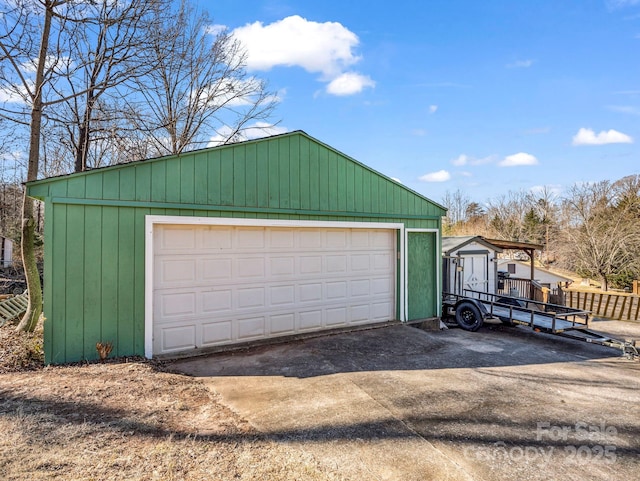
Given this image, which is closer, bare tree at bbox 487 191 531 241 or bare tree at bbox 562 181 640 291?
bare tree at bbox 562 181 640 291

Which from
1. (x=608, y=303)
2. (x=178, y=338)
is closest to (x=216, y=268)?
(x=178, y=338)

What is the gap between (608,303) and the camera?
13000 millimetres

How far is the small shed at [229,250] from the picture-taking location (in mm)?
4629

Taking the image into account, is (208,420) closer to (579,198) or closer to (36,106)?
(36,106)

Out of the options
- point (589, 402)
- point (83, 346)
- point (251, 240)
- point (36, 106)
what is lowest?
point (589, 402)

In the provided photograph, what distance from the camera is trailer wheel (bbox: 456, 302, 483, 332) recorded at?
8008mm

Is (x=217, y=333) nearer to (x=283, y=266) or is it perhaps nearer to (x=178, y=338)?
(x=178, y=338)

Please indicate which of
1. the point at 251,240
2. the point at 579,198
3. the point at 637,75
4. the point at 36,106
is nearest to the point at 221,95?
the point at 36,106

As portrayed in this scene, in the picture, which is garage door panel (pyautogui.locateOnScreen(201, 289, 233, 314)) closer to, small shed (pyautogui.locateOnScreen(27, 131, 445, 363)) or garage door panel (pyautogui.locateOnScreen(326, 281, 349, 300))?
small shed (pyautogui.locateOnScreen(27, 131, 445, 363))

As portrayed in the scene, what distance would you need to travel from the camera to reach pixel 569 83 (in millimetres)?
9828

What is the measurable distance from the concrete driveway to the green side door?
1.60 m

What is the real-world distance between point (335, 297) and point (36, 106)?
21.7 feet

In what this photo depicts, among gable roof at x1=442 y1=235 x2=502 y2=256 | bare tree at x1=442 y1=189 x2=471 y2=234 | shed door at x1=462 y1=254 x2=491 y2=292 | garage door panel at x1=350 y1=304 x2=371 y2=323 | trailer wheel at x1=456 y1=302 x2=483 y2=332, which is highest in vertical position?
bare tree at x1=442 y1=189 x2=471 y2=234

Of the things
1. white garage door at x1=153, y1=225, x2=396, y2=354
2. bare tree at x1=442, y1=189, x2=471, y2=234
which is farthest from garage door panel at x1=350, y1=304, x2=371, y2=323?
bare tree at x1=442, y1=189, x2=471, y2=234
